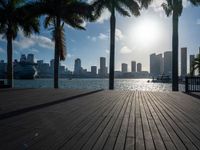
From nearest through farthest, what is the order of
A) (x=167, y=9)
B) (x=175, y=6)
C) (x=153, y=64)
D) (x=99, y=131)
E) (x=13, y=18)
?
(x=99, y=131) < (x=175, y=6) < (x=167, y=9) < (x=13, y=18) < (x=153, y=64)

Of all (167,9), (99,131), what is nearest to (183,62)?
(167,9)

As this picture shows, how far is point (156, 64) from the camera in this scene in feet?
627

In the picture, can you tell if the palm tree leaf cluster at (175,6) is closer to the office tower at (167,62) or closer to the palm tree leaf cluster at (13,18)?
the palm tree leaf cluster at (13,18)

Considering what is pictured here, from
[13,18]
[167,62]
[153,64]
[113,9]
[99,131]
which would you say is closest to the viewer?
[99,131]

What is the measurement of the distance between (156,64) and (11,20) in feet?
585

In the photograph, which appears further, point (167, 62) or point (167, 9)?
point (167, 62)

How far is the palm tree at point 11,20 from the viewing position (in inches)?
805

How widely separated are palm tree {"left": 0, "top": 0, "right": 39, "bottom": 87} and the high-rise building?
173 metres

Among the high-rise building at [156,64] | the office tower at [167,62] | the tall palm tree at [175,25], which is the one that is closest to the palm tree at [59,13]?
the tall palm tree at [175,25]

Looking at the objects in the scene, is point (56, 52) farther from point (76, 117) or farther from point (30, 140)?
point (30, 140)

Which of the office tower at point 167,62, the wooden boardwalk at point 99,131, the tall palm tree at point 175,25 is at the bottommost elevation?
the wooden boardwalk at point 99,131

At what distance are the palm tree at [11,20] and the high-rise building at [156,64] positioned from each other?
569 feet

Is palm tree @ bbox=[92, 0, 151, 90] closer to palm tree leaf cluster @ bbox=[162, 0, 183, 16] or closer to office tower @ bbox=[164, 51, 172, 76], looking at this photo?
palm tree leaf cluster @ bbox=[162, 0, 183, 16]

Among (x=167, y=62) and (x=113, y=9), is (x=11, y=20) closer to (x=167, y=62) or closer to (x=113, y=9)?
(x=113, y=9)
